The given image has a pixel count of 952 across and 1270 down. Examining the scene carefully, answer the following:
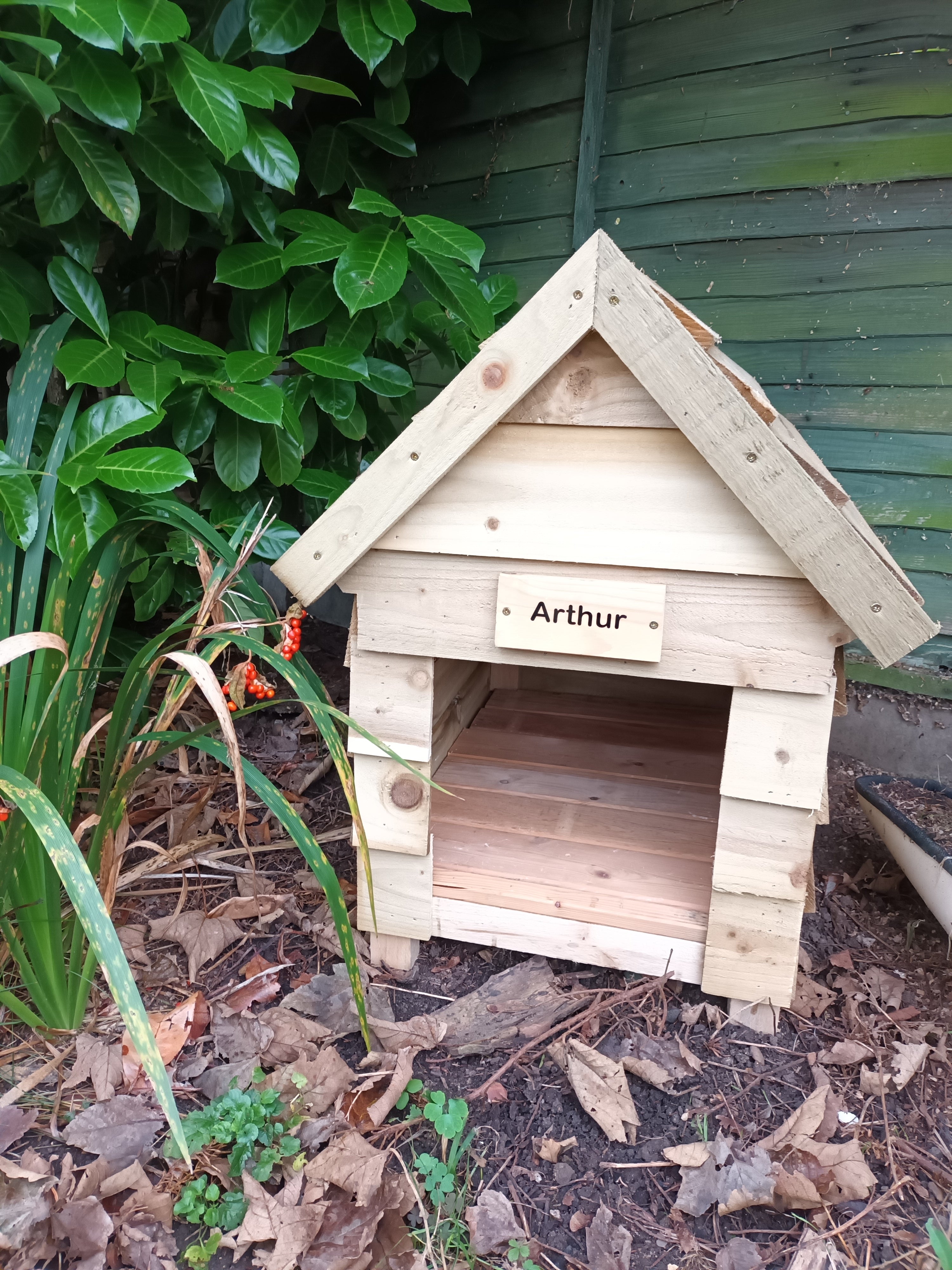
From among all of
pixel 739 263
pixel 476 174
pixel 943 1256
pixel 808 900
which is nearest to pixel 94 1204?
pixel 943 1256

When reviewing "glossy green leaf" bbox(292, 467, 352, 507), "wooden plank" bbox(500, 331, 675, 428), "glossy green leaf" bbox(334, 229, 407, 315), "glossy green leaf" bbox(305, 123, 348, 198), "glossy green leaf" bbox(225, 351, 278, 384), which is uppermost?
"glossy green leaf" bbox(305, 123, 348, 198)

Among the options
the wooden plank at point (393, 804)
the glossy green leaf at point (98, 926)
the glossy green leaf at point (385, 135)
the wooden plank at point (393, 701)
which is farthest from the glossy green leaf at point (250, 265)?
the glossy green leaf at point (98, 926)

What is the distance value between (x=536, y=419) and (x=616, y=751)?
96 centimetres

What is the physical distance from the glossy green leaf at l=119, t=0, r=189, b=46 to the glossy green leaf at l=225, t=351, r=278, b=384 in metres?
0.43

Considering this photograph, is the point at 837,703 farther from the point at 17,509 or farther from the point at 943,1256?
the point at 17,509

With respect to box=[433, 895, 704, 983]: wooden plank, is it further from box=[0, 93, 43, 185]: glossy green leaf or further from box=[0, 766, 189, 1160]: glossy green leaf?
box=[0, 93, 43, 185]: glossy green leaf

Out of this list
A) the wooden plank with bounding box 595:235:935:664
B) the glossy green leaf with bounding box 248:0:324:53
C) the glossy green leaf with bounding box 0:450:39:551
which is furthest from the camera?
the glossy green leaf with bounding box 248:0:324:53

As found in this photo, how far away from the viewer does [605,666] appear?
1.06 metres

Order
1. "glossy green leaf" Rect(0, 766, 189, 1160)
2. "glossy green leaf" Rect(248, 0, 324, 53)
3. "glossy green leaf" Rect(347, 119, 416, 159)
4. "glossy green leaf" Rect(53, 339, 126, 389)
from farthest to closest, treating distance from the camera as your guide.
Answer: "glossy green leaf" Rect(347, 119, 416, 159)
"glossy green leaf" Rect(248, 0, 324, 53)
"glossy green leaf" Rect(53, 339, 126, 389)
"glossy green leaf" Rect(0, 766, 189, 1160)

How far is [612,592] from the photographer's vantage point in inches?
39.7

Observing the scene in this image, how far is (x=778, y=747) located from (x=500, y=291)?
1.30 meters

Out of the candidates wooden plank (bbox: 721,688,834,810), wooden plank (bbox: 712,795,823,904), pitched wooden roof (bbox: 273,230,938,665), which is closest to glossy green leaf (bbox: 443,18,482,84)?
pitched wooden roof (bbox: 273,230,938,665)

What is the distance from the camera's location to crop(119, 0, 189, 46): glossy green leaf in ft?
3.37

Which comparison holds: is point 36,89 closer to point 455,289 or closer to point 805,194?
point 455,289
